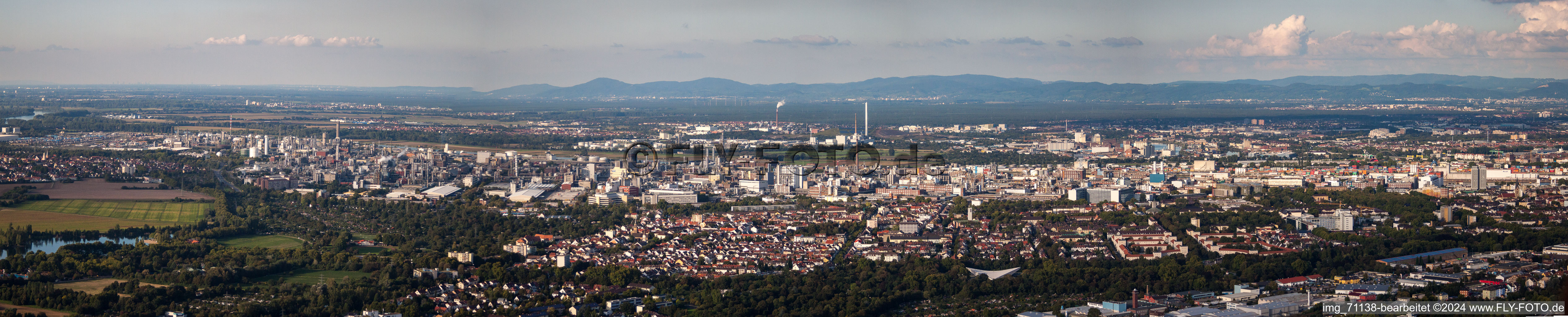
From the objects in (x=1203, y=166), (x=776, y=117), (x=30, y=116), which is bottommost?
(x=1203, y=166)

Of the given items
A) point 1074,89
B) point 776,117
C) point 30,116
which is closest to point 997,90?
point 1074,89

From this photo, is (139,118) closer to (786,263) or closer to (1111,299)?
(786,263)

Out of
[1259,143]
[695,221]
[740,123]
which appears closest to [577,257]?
[695,221]

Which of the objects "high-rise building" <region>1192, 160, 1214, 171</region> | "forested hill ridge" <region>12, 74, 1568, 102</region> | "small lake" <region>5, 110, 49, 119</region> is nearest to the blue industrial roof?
"high-rise building" <region>1192, 160, 1214, 171</region>

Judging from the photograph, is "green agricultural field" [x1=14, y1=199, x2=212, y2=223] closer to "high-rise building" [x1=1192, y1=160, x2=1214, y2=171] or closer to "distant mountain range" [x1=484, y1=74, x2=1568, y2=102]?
"high-rise building" [x1=1192, y1=160, x2=1214, y2=171]

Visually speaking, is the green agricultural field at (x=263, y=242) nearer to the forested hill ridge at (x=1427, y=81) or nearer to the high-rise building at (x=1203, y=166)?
the high-rise building at (x=1203, y=166)

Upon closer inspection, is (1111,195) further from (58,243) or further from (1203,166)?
(58,243)

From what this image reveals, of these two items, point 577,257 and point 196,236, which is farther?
point 196,236
